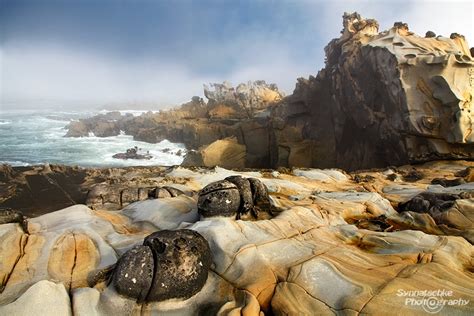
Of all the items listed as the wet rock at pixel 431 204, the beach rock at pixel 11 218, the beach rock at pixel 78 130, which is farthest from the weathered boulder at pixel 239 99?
the beach rock at pixel 11 218

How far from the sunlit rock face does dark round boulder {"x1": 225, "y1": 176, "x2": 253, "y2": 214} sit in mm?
17024

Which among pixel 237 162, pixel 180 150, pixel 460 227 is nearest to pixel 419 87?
pixel 460 227

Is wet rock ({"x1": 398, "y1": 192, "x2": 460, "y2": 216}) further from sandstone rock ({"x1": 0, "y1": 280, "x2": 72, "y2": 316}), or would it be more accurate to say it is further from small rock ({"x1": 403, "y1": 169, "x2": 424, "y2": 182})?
sandstone rock ({"x1": 0, "y1": 280, "x2": 72, "y2": 316})

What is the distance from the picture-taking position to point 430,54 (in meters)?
21.7

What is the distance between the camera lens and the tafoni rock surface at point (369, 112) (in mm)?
20531

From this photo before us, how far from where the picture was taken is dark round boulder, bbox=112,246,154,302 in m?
5.58

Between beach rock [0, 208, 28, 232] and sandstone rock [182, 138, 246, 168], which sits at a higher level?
beach rock [0, 208, 28, 232]

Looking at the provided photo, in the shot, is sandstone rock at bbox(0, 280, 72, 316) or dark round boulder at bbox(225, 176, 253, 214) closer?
sandstone rock at bbox(0, 280, 72, 316)

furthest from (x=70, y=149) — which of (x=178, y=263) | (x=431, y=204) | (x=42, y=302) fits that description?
(x=431, y=204)

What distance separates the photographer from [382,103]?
24281mm

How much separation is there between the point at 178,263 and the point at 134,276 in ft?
2.53

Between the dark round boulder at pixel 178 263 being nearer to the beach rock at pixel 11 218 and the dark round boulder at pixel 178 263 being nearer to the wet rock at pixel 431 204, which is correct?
the beach rock at pixel 11 218

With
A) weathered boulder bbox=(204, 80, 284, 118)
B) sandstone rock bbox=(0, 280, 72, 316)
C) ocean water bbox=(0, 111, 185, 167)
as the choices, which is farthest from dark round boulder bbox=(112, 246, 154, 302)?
weathered boulder bbox=(204, 80, 284, 118)

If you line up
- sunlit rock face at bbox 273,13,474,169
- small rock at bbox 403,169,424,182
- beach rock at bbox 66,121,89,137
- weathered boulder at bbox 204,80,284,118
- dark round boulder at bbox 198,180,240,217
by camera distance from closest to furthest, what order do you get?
dark round boulder at bbox 198,180,240,217, small rock at bbox 403,169,424,182, sunlit rock face at bbox 273,13,474,169, weathered boulder at bbox 204,80,284,118, beach rock at bbox 66,121,89,137
